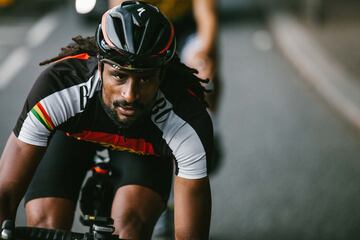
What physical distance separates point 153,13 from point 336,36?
9.49m

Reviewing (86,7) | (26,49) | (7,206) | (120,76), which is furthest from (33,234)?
(86,7)

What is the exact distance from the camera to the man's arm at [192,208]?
3.99 meters

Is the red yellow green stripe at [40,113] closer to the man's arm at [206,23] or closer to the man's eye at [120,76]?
the man's eye at [120,76]

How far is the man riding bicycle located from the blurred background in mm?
2068

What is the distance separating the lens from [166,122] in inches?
164

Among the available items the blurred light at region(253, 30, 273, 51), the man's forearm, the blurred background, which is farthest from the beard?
the blurred light at region(253, 30, 273, 51)

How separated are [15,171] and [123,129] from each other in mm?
608

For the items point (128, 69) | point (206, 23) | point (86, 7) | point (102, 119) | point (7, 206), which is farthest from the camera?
point (86, 7)

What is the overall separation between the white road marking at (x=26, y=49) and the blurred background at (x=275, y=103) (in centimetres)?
2

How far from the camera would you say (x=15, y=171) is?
3.96m

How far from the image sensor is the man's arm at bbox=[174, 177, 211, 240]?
3.99 metres

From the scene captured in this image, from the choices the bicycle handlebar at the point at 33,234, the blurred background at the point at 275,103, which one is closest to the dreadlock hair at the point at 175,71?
the bicycle handlebar at the point at 33,234

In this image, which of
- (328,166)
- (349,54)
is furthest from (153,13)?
(349,54)

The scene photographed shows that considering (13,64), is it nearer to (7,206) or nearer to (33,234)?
(7,206)
